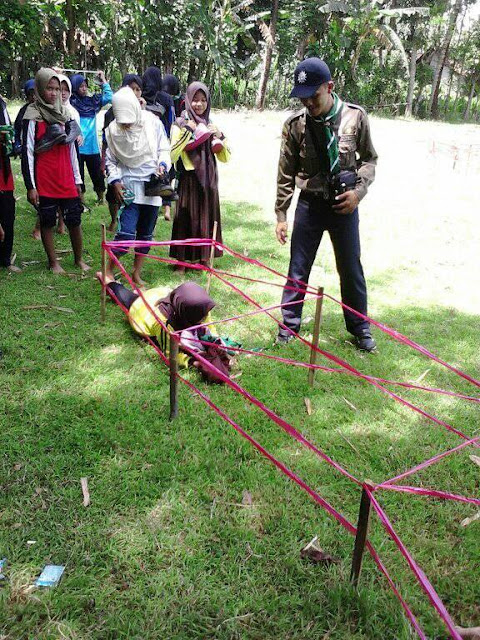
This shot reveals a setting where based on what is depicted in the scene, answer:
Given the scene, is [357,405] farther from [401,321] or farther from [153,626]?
[153,626]

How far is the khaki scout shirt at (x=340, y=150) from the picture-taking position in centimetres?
389

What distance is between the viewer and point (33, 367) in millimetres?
3939

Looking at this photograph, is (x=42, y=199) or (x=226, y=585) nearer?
(x=226, y=585)

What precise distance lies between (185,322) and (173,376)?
995 mm

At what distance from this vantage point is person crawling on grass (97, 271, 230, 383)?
395cm

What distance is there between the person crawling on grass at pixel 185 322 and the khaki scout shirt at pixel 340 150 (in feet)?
3.87

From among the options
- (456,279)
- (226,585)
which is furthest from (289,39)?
(226,585)

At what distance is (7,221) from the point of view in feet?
17.7

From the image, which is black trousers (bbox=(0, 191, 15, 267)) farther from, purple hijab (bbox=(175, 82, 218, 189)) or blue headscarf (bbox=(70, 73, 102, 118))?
blue headscarf (bbox=(70, 73, 102, 118))

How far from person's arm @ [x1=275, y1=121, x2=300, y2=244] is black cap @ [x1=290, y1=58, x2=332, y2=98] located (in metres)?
0.44

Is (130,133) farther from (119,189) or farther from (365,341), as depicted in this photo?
(365,341)

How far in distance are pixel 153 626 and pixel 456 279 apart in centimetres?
558

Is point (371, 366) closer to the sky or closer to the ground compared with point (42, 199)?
closer to the ground

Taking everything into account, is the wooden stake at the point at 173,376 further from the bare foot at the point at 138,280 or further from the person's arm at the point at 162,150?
the person's arm at the point at 162,150
